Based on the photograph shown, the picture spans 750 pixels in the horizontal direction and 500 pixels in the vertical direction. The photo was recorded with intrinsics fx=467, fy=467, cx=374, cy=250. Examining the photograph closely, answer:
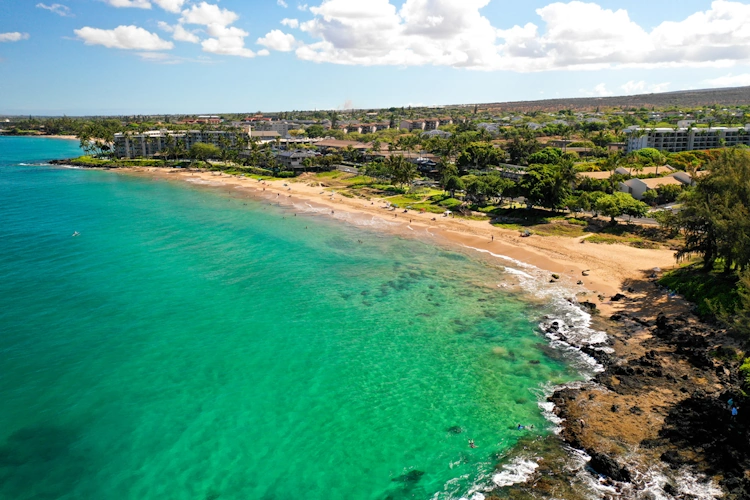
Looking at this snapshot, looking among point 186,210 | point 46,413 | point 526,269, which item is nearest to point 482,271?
point 526,269

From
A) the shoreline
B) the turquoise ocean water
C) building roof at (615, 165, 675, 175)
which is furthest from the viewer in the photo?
building roof at (615, 165, 675, 175)

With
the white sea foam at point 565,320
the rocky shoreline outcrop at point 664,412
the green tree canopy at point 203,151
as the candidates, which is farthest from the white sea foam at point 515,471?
the green tree canopy at point 203,151

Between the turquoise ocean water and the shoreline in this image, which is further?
the turquoise ocean water

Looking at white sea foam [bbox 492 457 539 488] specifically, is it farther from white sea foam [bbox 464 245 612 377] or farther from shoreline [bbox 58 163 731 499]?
white sea foam [bbox 464 245 612 377]

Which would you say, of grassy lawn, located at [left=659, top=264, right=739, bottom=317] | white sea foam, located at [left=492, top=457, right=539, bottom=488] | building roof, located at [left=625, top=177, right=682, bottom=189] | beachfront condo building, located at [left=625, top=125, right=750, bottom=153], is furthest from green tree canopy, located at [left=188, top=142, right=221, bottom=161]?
white sea foam, located at [left=492, top=457, right=539, bottom=488]

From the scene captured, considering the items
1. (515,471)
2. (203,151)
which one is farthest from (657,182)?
(203,151)

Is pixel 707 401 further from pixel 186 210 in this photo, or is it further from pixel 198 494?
pixel 186 210
